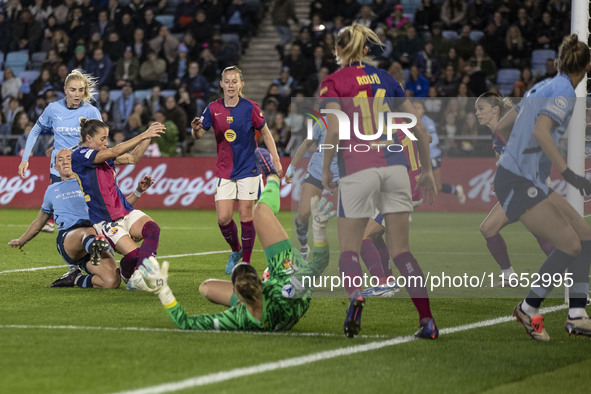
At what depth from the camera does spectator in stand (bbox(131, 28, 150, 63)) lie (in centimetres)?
2578

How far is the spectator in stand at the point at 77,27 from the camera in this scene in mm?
27328

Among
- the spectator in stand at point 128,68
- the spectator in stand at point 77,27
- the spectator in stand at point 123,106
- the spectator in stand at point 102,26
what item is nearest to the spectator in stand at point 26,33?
the spectator in stand at point 77,27

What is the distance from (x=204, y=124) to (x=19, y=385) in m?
6.10

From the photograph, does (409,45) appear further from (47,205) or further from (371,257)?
(371,257)

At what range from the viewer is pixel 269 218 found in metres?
7.29

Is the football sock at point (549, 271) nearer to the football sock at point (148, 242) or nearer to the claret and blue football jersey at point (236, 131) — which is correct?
the football sock at point (148, 242)

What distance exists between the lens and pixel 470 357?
20.5ft

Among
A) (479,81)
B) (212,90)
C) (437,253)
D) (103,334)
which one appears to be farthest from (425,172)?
(212,90)

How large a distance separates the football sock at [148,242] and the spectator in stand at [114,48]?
56.9 feet

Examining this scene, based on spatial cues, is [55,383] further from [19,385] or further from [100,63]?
[100,63]

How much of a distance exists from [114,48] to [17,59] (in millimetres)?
3726

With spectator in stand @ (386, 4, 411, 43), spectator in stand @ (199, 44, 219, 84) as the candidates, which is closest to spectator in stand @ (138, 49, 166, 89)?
spectator in stand @ (199, 44, 219, 84)

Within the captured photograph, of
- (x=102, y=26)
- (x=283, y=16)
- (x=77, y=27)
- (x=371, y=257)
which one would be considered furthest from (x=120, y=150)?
(x=77, y=27)

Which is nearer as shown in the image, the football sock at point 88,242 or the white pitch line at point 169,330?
the white pitch line at point 169,330
